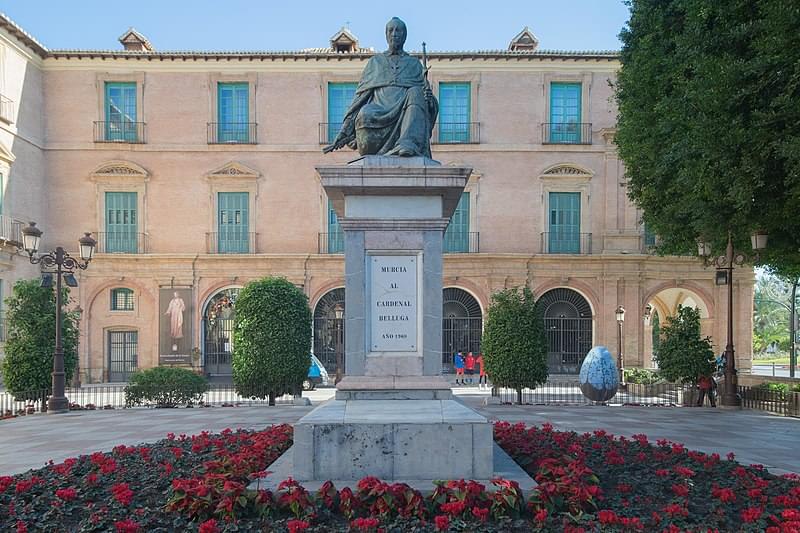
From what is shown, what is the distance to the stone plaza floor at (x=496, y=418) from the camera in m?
9.78

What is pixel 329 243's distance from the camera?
31156 millimetres

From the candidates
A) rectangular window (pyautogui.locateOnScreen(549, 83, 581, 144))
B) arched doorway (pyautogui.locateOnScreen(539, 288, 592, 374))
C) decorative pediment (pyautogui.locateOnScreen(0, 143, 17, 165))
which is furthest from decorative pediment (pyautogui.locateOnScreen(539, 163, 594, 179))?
decorative pediment (pyautogui.locateOnScreen(0, 143, 17, 165))

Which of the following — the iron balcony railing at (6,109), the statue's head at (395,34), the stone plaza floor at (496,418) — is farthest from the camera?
the iron balcony railing at (6,109)

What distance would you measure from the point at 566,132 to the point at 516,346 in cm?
1730

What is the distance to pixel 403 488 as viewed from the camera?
17.5 ft

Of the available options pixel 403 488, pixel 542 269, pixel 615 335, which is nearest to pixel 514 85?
pixel 542 269

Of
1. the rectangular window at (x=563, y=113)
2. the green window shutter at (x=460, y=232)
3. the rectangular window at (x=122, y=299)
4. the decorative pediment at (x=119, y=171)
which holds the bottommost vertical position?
the rectangular window at (x=122, y=299)

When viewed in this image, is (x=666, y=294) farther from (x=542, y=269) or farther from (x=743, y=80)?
(x=743, y=80)

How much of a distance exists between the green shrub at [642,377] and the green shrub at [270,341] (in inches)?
527

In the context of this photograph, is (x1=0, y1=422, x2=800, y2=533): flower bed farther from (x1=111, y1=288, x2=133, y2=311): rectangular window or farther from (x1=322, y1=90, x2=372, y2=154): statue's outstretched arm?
(x1=111, y1=288, x2=133, y2=311): rectangular window

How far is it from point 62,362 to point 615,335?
76.1ft

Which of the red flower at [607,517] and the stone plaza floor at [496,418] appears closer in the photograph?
the red flower at [607,517]

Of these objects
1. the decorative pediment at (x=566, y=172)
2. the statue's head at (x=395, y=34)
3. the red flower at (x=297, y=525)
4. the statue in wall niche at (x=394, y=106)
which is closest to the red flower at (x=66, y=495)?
the red flower at (x=297, y=525)

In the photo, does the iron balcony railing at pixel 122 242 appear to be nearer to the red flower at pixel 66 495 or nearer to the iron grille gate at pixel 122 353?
the iron grille gate at pixel 122 353
